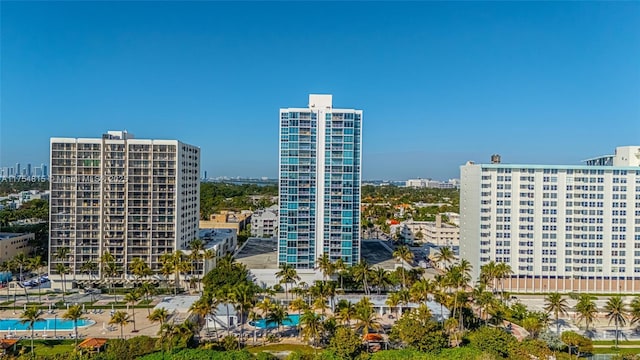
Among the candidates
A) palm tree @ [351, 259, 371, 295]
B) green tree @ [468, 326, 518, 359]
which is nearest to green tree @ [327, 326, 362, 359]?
green tree @ [468, 326, 518, 359]

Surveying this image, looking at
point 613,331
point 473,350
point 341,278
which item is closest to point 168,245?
point 341,278

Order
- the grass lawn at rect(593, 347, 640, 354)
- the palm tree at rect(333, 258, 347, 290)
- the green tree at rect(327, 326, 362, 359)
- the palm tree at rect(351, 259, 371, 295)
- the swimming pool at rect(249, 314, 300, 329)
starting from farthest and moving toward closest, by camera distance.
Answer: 1. the palm tree at rect(333, 258, 347, 290)
2. the palm tree at rect(351, 259, 371, 295)
3. the swimming pool at rect(249, 314, 300, 329)
4. the grass lawn at rect(593, 347, 640, 354)
5. the green tree at rect(327, 326, 362, 359)

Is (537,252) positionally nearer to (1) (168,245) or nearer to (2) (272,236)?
(1) (168,245)

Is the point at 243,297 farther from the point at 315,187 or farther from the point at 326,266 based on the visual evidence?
the point at 315,187

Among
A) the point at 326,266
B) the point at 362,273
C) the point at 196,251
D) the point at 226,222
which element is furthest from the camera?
the point at 226,222

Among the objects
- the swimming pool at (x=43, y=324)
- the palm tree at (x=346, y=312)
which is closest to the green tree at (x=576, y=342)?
the palm tree at (x=346, y=312)

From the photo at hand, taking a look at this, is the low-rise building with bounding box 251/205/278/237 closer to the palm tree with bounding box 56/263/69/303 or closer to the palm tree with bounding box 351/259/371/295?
the palm tree with bounding box 56/263/69/303

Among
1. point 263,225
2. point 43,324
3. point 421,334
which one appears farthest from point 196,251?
point 263,225
